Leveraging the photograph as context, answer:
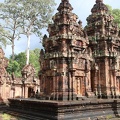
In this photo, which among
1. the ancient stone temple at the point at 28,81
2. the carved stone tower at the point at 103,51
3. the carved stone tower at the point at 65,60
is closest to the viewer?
the carved stone tower at the point at 65,60

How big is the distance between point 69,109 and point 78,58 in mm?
3519

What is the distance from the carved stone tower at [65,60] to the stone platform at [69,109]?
1.13m

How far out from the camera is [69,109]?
8.70 metres

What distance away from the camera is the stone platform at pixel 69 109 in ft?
27.5

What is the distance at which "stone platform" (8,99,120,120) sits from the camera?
839cm

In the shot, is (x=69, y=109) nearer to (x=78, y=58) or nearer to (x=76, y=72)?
(x=76, y=72)

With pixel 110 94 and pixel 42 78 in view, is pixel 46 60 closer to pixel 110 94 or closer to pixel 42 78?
pixel 42 78

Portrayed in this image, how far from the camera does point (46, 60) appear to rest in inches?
462

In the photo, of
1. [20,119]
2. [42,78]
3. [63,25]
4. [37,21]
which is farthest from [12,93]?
[37,21]

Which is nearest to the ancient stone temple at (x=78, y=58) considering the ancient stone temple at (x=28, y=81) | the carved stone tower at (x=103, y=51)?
the carved stone tower at (x=103, y=51)

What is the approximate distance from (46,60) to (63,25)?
246 cm

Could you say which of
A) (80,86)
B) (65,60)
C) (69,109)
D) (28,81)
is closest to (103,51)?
(80,86)

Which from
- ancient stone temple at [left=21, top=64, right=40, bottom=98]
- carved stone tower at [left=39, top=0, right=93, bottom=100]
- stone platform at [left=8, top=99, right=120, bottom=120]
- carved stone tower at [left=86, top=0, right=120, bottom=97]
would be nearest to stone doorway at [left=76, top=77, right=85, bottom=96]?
carved stone tower at [left=39, top=0, right=93, bottom=100]

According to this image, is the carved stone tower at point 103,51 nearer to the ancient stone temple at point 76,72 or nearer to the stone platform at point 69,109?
the ancient stone temple at point 76,72
